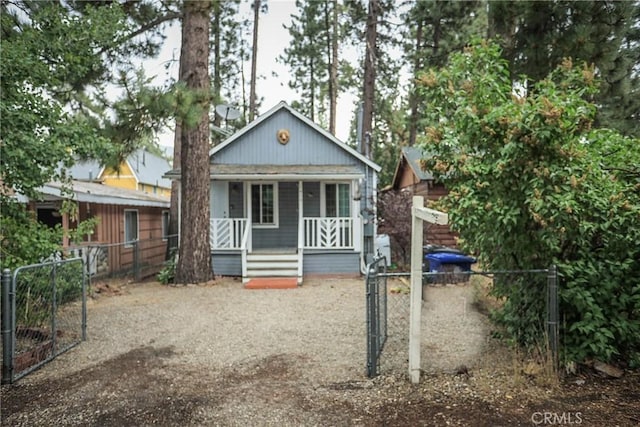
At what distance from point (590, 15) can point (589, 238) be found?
3428 millimetres

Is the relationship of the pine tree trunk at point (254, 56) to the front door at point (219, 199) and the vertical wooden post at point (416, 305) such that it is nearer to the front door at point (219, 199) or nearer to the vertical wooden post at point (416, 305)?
the front door at point (219, 199)

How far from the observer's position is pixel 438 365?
13.8 feet

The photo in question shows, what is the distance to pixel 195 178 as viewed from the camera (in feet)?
32.1

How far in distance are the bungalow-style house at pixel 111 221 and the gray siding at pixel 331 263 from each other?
4486mm

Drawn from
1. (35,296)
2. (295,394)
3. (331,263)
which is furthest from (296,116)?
(295,394)

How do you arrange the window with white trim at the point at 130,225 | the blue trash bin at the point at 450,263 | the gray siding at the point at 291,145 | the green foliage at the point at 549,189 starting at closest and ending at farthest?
the green foliage at the point at 549,189, the blue trash bin at the point at 450,263, the gray siding at the point at 291,145, the window with white trim at the point at 130,225

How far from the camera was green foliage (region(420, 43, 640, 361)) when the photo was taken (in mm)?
3457

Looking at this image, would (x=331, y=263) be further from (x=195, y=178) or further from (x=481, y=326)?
(x=481, y=326)

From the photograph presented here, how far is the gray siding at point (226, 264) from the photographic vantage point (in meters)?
11.0

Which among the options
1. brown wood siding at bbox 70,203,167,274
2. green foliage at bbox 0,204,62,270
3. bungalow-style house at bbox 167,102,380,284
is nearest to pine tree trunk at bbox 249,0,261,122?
brown wood siding at bbox 70,203,167,274

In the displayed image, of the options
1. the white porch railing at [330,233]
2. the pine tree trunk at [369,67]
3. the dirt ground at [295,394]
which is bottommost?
the dirt ground at [295,394]

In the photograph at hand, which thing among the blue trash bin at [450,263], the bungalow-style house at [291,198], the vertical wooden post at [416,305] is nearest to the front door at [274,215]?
the bungalow-style house at [291,198]

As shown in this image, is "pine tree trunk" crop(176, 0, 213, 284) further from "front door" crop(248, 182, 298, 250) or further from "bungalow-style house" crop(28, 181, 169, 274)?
"front door" crop(248, 182, 298, 250)

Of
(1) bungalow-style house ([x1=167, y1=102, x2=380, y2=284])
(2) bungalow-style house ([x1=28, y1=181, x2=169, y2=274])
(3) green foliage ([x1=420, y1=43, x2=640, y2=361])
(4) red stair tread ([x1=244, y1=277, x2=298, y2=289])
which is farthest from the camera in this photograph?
(1) bungalow-style house ([x1=167, y1=102, x2=380, y2=284])
